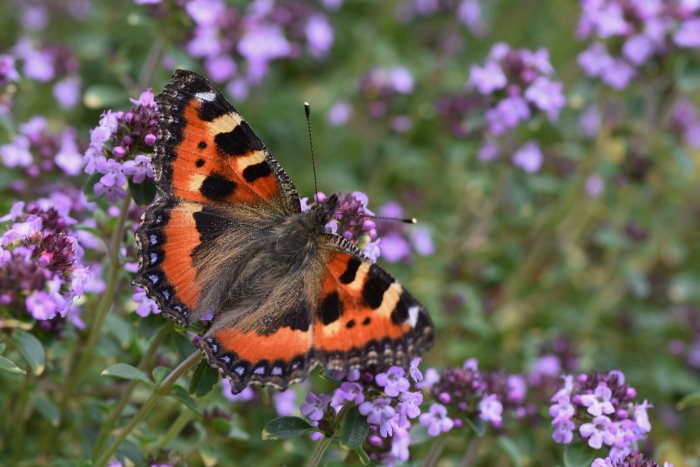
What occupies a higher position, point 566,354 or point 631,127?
point 631,127

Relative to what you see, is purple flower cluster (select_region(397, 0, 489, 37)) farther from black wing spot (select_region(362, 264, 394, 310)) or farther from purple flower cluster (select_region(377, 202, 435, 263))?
black wing spot (select_region(362, 264, 394, 310))

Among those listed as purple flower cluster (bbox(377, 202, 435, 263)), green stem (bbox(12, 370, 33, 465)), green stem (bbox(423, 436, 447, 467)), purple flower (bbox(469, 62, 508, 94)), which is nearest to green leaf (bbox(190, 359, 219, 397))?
green stem (bbox(12, 370, 33, 465))

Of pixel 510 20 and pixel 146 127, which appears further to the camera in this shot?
pixel 510 20

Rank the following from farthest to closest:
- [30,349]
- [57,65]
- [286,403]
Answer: [57,65] → [286,403] → [30,349]

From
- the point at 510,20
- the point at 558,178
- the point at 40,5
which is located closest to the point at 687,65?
the point at 558,178

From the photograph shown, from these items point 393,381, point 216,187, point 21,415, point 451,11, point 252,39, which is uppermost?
point 451,11

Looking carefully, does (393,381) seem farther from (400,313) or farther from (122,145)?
(122,145)

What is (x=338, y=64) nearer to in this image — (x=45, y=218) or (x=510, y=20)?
(x=510, y=20)

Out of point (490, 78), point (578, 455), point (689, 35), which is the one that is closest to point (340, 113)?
point (490, 78)

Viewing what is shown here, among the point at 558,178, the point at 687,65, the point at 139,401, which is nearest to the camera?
the point at 139,401
